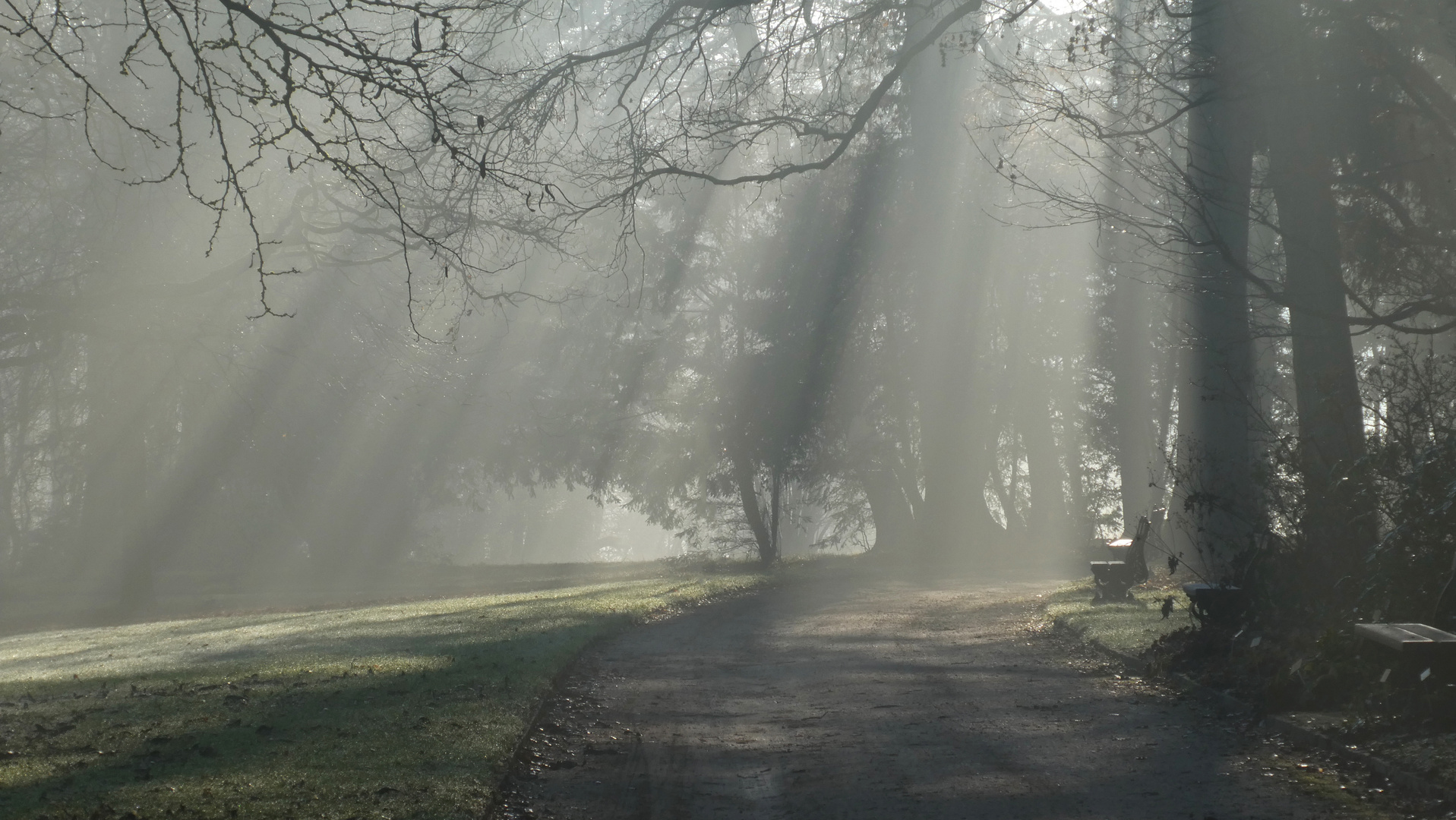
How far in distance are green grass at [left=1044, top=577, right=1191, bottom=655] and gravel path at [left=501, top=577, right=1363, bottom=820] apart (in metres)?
0.39

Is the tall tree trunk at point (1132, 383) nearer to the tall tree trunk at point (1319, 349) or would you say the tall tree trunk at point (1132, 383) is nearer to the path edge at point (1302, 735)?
the tall tree trunk at point (1319, 349)

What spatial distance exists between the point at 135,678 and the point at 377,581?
29238 mm

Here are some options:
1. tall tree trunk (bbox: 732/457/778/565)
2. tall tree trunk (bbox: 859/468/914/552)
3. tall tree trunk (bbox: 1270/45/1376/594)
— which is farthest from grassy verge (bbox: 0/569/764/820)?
tall tree trunk (bbox: 859/468/914/552)

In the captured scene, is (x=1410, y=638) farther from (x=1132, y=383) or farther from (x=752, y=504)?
(x=1132, y=383)

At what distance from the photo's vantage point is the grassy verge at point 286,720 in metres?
6.54

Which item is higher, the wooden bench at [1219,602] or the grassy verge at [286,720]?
the wooden bench at [1219,602]

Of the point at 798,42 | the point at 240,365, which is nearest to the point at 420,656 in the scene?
the point at 798,42

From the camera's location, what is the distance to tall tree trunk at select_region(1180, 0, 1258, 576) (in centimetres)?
1285

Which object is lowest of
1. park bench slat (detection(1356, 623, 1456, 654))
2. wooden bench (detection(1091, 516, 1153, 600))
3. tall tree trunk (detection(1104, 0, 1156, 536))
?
park bench slat (detection(1356, 623, 1456, 654))

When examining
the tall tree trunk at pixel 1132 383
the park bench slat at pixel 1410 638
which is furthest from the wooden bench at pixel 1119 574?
the tall tree trunk at pixel 1132 383

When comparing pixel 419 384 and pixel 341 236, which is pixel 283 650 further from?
pixel 419 384

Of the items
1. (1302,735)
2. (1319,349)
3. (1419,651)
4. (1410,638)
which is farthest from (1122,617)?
(1419,651)

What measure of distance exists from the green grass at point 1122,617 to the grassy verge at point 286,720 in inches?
225

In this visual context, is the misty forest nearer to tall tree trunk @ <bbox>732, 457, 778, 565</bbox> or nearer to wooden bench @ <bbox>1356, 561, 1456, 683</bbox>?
wooden bench @ <bbox>1356, 561, 1456, 683</bbox>
